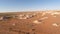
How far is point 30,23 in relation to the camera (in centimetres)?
276

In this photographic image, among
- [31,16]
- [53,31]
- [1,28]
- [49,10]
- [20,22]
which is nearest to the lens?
[53,31]

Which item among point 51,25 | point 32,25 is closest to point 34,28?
point 32,25

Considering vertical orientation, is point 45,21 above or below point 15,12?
below

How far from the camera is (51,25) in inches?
105

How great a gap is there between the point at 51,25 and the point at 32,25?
0.40m

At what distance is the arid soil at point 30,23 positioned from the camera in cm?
247

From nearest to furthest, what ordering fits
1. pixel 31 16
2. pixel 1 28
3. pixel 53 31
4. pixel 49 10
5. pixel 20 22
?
1. pixel 53 31
2. pixel 1 28
3. pixel 20 22
4. pixel 31 16
5. pixel 49 10

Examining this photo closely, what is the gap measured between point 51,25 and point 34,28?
0.39 metres

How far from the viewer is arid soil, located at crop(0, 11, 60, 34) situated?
2.47 meters

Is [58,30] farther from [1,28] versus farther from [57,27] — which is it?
[1,28]

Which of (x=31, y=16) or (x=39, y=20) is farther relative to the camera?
(x=31, y=16)

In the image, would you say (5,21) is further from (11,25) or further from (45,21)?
(45,21)

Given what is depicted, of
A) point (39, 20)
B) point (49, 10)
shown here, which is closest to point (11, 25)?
point (39, 20)

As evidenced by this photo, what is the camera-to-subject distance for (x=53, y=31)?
2.43 metres
